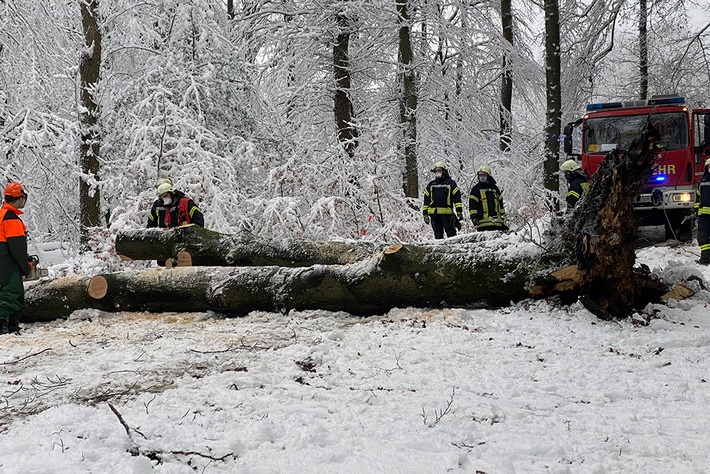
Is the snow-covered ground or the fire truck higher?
the fire truck

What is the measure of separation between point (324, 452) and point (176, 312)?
3708 mm

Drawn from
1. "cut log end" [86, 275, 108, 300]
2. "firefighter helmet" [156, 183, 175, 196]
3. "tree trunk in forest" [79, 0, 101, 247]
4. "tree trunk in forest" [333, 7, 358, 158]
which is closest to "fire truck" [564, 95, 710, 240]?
"tree trunk in forest" [333, 7, 358, 158]

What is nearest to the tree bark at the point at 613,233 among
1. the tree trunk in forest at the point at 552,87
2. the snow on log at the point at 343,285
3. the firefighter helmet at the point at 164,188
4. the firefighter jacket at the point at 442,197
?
the snow on log at the point at 343,285

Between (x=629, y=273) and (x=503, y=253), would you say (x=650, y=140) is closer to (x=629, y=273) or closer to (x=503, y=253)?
(x=629, y=273)

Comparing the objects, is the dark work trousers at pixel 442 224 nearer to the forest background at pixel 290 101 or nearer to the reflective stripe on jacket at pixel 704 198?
the forest background at pixel 290 101

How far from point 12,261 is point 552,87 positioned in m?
11.3

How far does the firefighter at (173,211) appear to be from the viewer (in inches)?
317

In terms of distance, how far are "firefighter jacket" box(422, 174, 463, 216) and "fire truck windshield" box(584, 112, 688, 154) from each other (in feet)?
11.1

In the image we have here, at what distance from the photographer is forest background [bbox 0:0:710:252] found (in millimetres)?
10312

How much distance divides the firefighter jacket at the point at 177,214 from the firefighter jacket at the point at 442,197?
3841mm

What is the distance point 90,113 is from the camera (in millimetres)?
11367

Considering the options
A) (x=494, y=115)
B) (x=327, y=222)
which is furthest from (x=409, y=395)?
(x=494, y=115)

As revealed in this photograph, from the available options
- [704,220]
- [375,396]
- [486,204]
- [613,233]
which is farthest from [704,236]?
[375,396]

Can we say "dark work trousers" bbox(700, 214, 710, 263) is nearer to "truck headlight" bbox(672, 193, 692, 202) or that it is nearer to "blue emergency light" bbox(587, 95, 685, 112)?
"truck headlight" bbox(672, 193, 692, 202)
